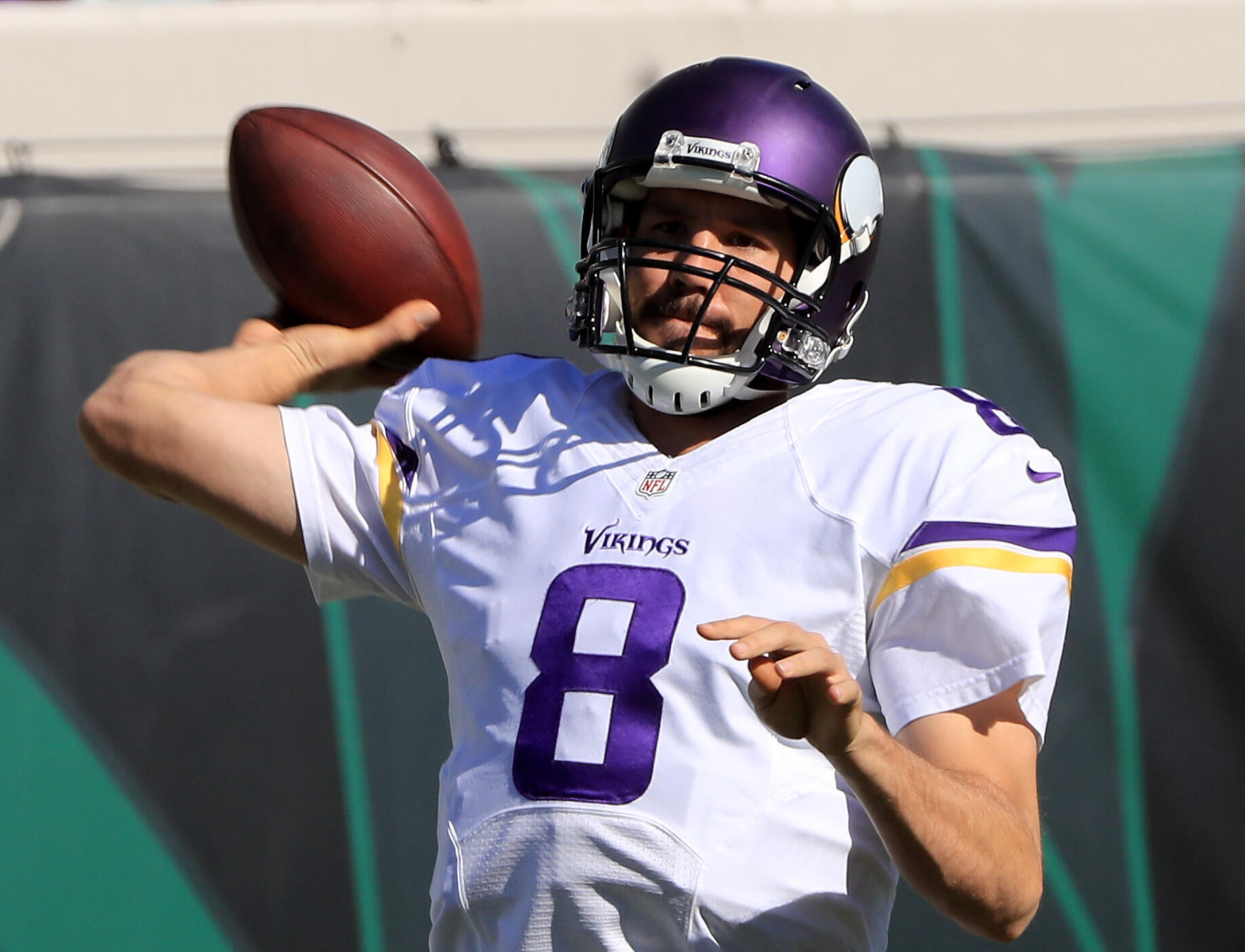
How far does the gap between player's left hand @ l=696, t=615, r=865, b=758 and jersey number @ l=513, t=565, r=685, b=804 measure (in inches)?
9.0

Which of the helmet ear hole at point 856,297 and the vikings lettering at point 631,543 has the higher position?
the helmet ear hole at point 856,297

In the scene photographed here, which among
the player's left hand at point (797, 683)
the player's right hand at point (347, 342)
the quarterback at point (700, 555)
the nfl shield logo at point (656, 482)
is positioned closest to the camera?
the player's left hand at point (797, 683)

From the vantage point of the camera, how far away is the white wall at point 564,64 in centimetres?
321

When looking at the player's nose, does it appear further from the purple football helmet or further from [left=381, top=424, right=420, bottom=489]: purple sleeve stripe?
[left=381, top=424, right=420, bottom=489]: purple sleeve stripe

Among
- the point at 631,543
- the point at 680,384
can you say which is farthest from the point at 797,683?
the point at 680,384

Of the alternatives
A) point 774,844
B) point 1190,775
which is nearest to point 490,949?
point 774,844

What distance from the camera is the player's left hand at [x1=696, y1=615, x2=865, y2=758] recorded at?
3.26 feet

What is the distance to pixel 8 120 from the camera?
3.20 m

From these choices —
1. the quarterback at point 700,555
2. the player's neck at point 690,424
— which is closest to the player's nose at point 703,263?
the quarterback at point 700,555

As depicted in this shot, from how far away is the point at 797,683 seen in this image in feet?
3.34

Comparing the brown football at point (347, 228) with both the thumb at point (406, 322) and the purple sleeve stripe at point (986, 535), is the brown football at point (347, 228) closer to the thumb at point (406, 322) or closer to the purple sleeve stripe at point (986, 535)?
the thumb at point (406, 322)

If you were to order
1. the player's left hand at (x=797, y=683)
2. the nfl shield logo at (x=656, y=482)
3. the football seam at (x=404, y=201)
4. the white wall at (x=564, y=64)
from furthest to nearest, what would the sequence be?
the white wall at (x=564, y=64)
the football seam at (x=404, y=201)
the nfl shield logo at (x=656, y=482)
the player's left hand at (x=797, y=683)

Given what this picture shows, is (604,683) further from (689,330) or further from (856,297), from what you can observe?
(856,297)

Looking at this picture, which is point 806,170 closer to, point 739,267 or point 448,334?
point 739,267
